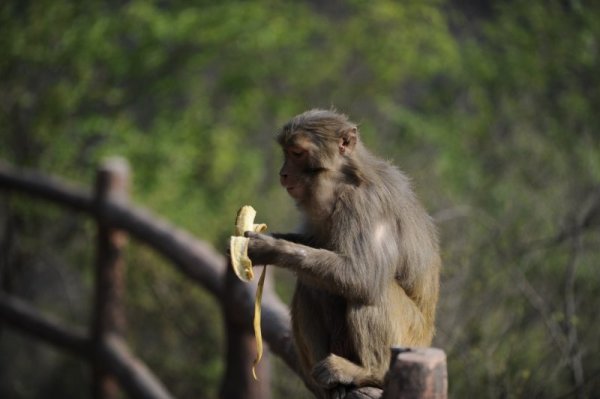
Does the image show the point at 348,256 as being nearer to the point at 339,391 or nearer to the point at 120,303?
the point at 339,391

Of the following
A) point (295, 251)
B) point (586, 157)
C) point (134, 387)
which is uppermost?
point (586, 157)

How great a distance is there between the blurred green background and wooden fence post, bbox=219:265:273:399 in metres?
1.55

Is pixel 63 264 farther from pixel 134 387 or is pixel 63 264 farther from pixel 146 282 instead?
pixel 134 387

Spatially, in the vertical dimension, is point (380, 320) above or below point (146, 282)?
below

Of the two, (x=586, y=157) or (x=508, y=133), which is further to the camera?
(x=508, y=133)

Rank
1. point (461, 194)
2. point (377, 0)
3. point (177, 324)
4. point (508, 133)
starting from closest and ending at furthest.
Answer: point (177, 324) < point (461, 194) < point (508, 133) < point (377, 0)

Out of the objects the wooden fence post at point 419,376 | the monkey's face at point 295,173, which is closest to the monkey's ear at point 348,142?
the monkey's face at point 295,173

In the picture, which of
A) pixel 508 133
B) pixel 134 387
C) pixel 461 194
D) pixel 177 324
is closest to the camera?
pixel 134 387

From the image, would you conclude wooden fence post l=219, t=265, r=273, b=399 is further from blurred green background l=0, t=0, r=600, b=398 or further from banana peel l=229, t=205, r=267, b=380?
blurred green background l=0, t=0, r=600, b=398

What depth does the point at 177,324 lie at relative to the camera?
22.5 feet

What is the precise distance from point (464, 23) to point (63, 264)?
478 cm

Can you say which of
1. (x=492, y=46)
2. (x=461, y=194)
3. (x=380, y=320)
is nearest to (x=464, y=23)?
(x=492, y=46)

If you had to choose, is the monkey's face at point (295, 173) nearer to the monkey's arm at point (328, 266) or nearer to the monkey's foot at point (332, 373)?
the monkey's arm at point (328, 266)

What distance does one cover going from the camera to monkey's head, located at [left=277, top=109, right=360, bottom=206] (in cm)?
334
